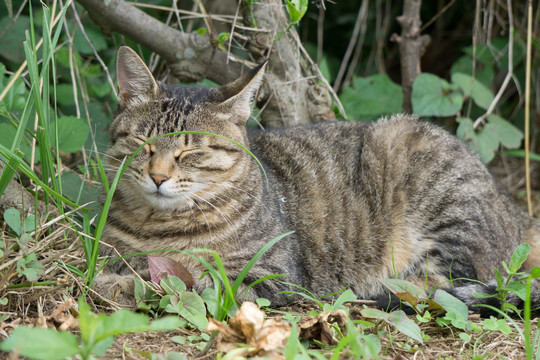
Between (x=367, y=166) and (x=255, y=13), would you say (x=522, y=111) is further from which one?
(x=255, y=13)

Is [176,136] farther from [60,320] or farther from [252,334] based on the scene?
[252,334]

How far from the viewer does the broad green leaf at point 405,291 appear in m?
2.45

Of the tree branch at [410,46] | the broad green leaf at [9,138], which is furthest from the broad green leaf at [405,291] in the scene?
the tree branch at [410,46]

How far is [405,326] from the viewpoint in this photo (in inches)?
84.6

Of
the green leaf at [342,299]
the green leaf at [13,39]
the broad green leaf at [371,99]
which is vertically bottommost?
the green leaf at [342,299]

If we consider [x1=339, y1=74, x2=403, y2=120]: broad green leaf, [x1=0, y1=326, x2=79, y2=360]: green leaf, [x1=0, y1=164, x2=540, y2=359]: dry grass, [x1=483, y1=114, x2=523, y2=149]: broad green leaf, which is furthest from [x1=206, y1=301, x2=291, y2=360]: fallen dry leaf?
[x1=483, y1=114, x2=523, y2=149]: broad green leaf

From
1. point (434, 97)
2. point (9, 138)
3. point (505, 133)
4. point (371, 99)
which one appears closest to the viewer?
point (9, 138)

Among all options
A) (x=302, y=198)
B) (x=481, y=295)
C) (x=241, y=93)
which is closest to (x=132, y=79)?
(x=241, y=93)

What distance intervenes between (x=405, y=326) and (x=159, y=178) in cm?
122

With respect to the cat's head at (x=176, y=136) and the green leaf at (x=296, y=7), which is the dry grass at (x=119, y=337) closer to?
the cat's head at (x=176, y=136)

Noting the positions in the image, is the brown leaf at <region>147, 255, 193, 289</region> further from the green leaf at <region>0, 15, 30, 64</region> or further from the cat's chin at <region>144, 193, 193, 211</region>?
the green leaf at <region>0, 15, 30, 64</region>

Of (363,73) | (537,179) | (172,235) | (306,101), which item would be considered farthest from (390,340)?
(363,73)

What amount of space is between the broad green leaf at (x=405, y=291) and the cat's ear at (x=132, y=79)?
1.45m

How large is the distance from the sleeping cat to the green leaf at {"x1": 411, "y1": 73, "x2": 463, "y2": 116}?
54cm
